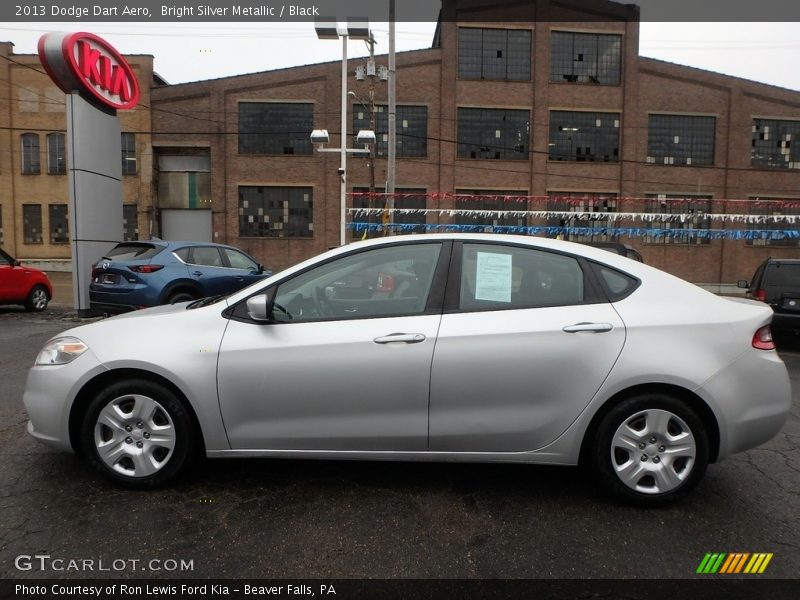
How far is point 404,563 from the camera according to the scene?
2.58 metres

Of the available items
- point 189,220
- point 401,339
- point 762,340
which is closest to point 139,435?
point 401,339

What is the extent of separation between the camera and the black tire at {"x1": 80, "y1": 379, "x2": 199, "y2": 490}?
315 cm

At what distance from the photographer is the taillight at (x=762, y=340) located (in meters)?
3.13

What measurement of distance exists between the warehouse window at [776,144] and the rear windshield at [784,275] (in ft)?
86.1

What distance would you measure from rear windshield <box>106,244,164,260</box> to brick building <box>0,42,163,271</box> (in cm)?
2212

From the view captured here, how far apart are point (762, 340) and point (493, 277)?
159cm

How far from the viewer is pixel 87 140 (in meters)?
11.1

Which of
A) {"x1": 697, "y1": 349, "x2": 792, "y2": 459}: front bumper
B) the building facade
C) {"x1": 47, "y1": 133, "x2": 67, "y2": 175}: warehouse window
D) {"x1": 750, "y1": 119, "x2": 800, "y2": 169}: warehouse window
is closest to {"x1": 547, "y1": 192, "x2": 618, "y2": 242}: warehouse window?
the building facade

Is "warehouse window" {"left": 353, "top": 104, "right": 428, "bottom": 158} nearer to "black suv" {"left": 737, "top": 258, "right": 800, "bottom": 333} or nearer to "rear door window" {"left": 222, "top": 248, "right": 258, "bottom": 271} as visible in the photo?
"rear door window" {"left": 222, "top": 248, "right": 258, "bottom": 271}

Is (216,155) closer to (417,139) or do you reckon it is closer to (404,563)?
(417,139)

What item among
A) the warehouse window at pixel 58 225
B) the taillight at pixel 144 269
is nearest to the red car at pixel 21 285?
the taillight at pixel 144 269

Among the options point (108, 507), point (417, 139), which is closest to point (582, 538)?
point (108, 507)

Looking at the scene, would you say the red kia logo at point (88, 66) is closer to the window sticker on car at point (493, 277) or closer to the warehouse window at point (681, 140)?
the window sticker on car at point (493, 277)

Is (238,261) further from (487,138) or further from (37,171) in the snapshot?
(37,171)
